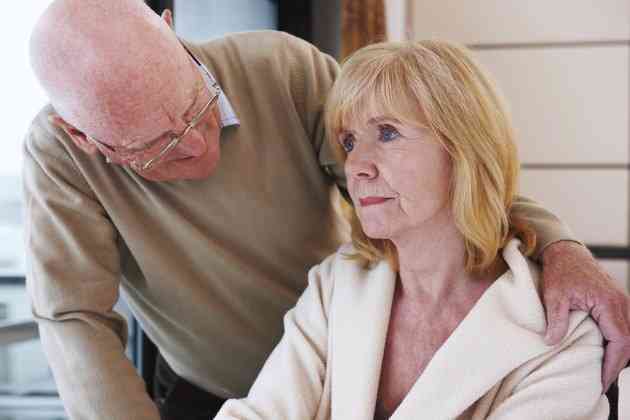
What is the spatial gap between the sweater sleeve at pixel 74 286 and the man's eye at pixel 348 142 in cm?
54

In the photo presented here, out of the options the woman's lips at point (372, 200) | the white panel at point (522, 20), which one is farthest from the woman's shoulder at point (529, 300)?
the white panel at point (522, 20)

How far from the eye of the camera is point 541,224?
1452mm

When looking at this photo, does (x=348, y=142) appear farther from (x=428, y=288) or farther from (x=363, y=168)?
(x=428, y=288)

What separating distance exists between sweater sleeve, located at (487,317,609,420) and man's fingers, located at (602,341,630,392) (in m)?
0.01

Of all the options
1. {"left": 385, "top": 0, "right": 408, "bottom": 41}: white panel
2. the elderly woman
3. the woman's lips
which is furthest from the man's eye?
{"left": 385, "top": 0, "right": 408, "bottom": 41}: white panel

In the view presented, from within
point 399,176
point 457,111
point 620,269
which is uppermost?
point 457,111

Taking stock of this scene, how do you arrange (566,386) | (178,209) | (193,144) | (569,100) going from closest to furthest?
(566,386) < (193,144) < (178,209) < (569,100)

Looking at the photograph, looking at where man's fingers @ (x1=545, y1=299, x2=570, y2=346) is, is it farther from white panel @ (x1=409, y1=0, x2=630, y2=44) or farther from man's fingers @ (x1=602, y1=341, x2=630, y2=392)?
white panel @ (x1=409, y1=0, x2=630, y2=44)

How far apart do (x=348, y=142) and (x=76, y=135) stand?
50 cm

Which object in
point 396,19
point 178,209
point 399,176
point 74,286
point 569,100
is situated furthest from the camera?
point 569,100

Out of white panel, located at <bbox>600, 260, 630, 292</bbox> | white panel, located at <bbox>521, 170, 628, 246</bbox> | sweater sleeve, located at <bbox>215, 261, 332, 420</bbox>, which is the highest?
sweater sleeve, located at <bbox>215, 261, 332, 420</bbox>

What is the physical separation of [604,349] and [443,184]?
37 centimetres

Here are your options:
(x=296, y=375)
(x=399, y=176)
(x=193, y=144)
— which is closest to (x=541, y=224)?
(x=399, y=176)

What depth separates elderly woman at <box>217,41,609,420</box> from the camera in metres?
1.22
